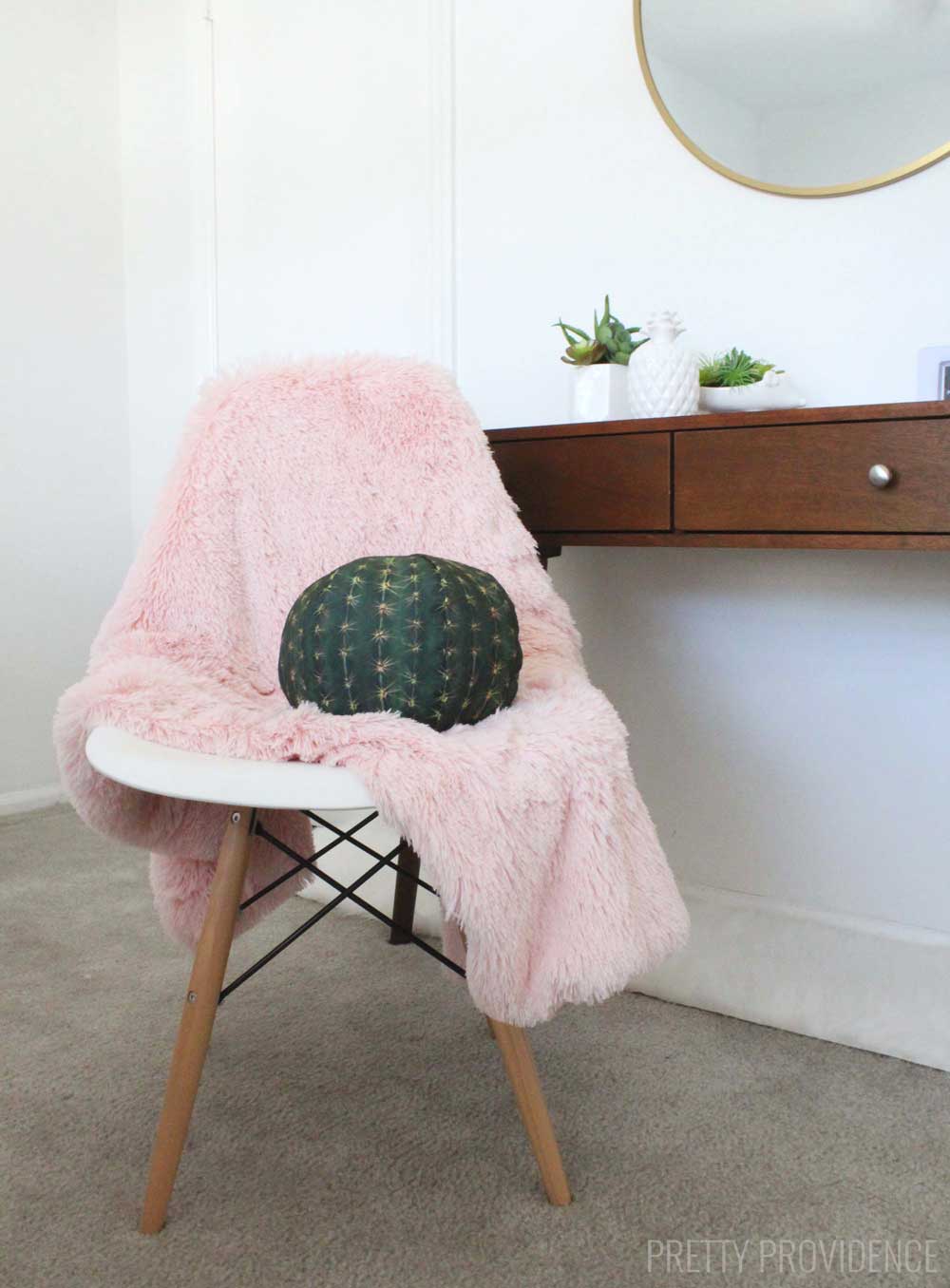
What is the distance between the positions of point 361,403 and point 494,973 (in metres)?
0.76

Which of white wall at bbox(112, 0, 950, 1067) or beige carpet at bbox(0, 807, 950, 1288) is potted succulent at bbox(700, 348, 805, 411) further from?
beige carpet at bbox(0, 807, 950, 1288)

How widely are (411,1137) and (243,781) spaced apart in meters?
0.48

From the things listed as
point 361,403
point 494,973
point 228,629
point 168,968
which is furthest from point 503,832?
point 168,968

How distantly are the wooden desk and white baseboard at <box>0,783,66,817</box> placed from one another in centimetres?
147

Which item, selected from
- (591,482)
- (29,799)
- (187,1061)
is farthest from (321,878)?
(29,799)

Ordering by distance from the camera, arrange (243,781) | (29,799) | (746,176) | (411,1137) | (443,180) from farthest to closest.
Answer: (29,799) → (443,180) → (746,176) → (411,1137) → (243,781)

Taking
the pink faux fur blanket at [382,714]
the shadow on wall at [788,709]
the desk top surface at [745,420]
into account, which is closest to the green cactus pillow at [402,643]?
the pink faux fur blanket at [382,714]

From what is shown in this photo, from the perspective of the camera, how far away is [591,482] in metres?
1.44

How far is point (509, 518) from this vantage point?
1.38 metres

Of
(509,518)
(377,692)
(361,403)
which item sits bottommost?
(377,692)

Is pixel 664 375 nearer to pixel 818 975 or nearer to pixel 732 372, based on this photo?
pixel 732 372

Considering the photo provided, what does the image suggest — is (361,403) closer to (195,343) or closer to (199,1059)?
(199,1059)

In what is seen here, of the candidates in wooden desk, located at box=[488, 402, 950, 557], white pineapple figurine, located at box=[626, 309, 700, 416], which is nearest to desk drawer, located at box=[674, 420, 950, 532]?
wooden desk, located at box=[488, 402, 950, 557]

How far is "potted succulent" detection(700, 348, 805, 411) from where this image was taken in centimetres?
150
